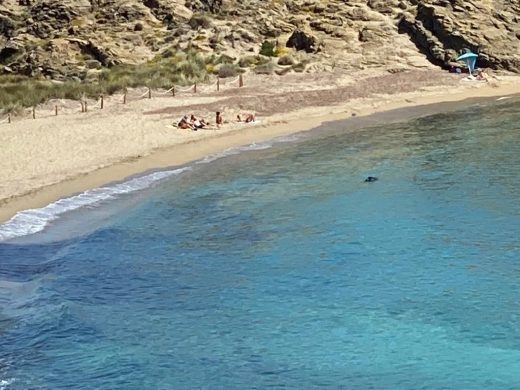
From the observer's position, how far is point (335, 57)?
1805 inches

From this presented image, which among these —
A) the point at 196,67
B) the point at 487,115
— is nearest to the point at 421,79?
the point at 487,115

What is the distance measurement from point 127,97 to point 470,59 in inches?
732

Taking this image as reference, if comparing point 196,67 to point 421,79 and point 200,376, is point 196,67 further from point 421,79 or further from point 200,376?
point 200,376

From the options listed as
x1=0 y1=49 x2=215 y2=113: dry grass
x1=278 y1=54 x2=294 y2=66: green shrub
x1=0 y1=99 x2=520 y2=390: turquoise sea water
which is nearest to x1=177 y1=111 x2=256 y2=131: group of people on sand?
x1=0 y1=99 x2=520 y2=390: turquoise sea water

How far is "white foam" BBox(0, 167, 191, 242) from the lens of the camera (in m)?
18.4

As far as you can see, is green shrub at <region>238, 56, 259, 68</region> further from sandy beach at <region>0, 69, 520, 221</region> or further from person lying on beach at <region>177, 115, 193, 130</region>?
person lying on beach at <region>177, 115, 193, 130</region>

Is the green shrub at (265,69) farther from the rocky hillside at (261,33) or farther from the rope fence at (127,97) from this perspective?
the rope fence at (127,97)

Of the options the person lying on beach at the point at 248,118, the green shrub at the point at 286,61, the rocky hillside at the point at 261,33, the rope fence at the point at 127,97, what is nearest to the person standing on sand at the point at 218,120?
the person lying on beach at the point at 248,118

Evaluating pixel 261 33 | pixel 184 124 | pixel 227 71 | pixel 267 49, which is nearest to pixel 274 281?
pixel 184 124

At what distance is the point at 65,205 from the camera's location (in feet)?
67.6

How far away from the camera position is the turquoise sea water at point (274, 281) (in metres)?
11.3

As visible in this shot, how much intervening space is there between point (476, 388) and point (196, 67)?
35.8m

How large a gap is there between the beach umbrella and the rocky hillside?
97 cm

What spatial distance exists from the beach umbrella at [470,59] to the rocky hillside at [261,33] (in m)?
0.97
